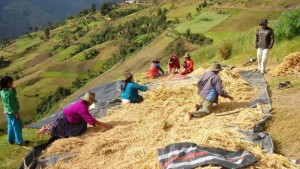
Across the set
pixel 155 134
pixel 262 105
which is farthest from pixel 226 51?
pixel 155 134

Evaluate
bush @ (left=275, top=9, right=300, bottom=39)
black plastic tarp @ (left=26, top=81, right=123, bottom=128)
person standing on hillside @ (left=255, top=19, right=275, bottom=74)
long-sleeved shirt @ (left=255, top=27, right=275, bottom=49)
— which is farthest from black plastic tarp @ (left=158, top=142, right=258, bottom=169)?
bush @ (left=275, top=9, right=300, bottom=39)

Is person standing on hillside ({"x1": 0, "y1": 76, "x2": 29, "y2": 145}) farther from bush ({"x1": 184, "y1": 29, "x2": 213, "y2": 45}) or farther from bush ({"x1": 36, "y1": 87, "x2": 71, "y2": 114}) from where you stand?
bush ({"x1": 36, "y1": 87, "x2": 71, "y2": 114})

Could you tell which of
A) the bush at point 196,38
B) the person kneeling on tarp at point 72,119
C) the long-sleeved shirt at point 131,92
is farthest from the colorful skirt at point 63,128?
the bush at point 196,38

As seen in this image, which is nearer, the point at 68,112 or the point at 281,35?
the point at 68,112

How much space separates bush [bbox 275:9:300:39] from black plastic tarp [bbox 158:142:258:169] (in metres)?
12.1

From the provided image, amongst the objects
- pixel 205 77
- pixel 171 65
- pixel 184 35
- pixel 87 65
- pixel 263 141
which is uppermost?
pixel 205 77

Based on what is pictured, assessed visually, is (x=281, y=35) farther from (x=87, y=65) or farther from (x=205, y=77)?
(x=87, y=65)

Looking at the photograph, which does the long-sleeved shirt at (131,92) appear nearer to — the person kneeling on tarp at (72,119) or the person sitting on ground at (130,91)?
the person sitting on ground at (130,91)

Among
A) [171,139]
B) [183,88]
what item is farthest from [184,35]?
[171,139]

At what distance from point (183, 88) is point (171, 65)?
16.8 feet

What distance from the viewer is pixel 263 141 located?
23.2ft

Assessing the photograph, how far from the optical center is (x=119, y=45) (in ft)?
355

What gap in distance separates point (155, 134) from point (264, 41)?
243 inches

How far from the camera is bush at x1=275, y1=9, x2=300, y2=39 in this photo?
16.7 m
